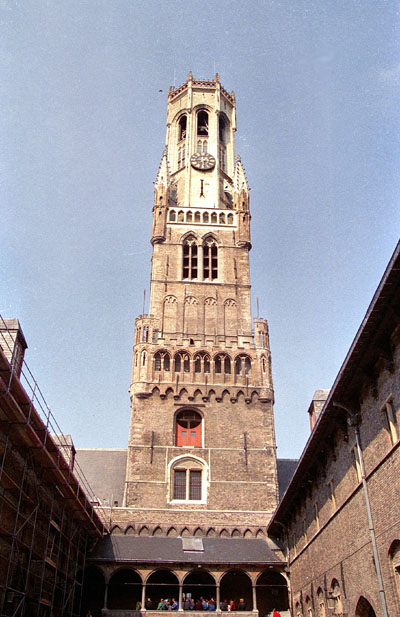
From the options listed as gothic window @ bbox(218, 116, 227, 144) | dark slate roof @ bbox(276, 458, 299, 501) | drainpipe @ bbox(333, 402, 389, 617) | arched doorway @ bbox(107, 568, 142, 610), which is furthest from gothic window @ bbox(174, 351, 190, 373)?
gothic window @ bbox(218, 116, 227, 144)

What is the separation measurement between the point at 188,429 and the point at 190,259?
44.9ft

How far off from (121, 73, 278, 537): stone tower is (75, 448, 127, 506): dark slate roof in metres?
3.51

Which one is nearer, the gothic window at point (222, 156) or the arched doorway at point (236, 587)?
the arched doorway at point (236, 587)

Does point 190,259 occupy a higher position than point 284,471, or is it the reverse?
point 190,259

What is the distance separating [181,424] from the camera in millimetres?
38188

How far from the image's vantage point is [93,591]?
104ft

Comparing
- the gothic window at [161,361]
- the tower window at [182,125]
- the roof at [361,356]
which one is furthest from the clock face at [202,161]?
the roof at [361,356]

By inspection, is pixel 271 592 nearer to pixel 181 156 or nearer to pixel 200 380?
pixel 200 380

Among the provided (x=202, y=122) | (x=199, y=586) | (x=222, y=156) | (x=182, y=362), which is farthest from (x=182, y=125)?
(x=199, y=586)

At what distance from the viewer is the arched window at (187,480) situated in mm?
35719

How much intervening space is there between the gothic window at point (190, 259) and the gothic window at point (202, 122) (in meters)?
14.5

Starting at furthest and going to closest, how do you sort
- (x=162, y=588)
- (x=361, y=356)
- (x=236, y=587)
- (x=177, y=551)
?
(x=236, y=587), (x=162, y=588), (x=177, y=551), (x=361, y=356)

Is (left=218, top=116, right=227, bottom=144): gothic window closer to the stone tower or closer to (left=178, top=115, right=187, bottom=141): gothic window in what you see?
(left=178, top=115, right=187, bottom=141): gothic window

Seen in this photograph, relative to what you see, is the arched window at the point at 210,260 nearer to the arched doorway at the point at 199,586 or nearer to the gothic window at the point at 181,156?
the gothic window at the point at 181,156
